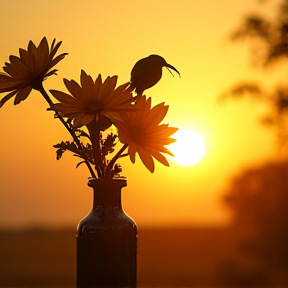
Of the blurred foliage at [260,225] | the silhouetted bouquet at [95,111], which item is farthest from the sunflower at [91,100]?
the blurred foliage at [260,225]

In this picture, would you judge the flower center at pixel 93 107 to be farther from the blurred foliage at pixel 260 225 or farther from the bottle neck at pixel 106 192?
the blurred foliage at pixel 260 225

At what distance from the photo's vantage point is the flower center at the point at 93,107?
1267mm

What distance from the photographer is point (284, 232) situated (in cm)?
1309

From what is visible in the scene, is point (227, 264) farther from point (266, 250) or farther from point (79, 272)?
point (79, 272)

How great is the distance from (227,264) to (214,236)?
17521 mm

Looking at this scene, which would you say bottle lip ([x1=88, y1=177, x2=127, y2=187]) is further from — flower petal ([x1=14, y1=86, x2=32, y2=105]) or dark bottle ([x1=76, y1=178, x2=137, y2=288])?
flower petal ([x1=14, y1=86, x2=32, y2=105])

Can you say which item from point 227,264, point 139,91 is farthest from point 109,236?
point 227,264

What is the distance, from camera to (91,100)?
129 centimetres

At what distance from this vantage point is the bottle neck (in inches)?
51.8

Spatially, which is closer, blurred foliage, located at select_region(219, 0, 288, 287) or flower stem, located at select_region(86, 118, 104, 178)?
flower stem, located at select_region(86, 118, 104, 178)

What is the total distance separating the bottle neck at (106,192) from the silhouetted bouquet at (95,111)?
0.06 feet

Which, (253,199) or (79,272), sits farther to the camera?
(253,199)

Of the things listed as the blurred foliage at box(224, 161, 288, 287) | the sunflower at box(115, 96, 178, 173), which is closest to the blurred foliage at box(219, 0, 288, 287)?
the blurred foliage at box(224, 161, 288, 287)

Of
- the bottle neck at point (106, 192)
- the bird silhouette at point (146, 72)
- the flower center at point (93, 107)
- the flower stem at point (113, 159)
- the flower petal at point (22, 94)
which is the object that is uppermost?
the bird silhouette at point (146, 72)
